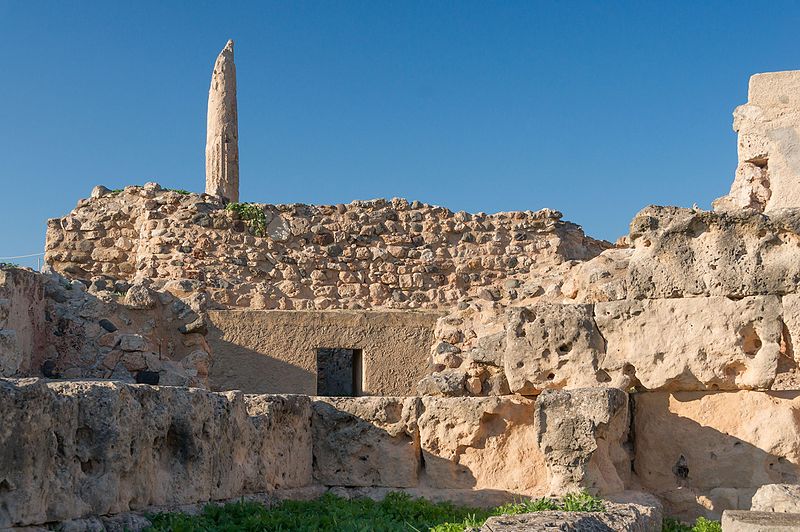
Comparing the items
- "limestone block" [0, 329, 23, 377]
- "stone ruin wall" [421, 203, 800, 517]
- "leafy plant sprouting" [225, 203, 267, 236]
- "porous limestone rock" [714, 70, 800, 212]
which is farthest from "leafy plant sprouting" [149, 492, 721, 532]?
"leafy plant sprouting" [225, 203, 267, 236]

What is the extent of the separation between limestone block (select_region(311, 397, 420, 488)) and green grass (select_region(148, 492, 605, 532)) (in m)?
0.31

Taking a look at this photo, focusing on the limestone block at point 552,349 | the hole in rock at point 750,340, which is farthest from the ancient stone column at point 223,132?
the hole in rock at point 750,340

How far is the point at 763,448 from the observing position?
633cm

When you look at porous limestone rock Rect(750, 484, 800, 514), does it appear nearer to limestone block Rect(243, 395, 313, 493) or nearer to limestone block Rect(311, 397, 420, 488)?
limestone block Rect(311, 397, 420, 488)

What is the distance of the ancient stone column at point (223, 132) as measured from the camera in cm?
2028

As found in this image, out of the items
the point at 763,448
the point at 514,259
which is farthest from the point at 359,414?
the point at 514,259

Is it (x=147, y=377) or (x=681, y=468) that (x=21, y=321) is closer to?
(x=147, y=377)

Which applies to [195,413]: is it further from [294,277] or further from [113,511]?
[294,277]

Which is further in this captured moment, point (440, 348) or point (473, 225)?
point (473, 225)

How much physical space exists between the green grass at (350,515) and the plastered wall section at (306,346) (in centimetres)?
451

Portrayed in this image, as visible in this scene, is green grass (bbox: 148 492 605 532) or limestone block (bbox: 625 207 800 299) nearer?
green grass (bbox: 148 492 605 532)

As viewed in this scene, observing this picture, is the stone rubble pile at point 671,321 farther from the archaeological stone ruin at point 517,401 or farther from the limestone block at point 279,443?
the limestone block at point 279,443

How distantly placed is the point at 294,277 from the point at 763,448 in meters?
7.90

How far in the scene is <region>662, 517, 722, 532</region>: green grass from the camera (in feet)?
18.9
